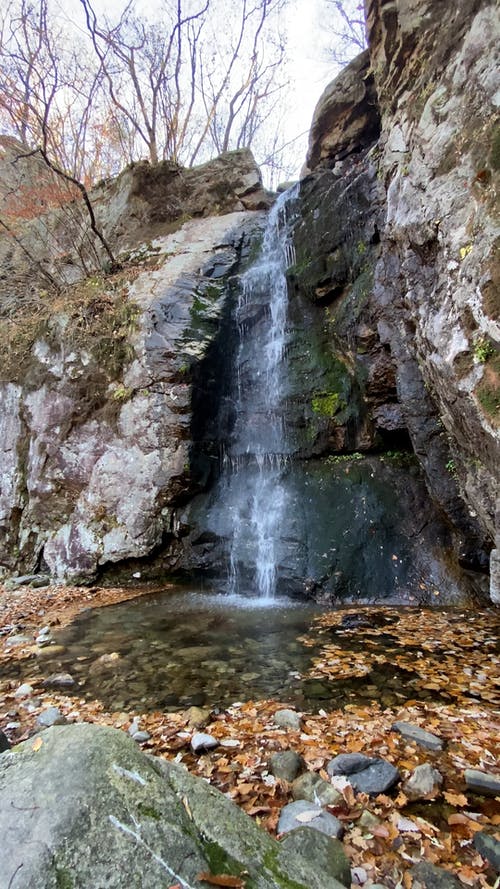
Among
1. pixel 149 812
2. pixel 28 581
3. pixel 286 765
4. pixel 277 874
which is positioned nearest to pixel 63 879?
pixel 149 812

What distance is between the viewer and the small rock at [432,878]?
1.77 metres

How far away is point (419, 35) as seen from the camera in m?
5.38

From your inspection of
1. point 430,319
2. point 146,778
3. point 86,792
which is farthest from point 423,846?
point 430,319

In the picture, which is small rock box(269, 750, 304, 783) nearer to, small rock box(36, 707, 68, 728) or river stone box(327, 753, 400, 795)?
river stone box(327, 753, 400, 795)

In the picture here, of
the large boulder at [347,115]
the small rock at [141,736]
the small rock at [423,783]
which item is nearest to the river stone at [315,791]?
the small rock at [423,783]

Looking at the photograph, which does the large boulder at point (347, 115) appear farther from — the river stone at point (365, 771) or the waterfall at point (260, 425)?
the river stone at point (365, 771)

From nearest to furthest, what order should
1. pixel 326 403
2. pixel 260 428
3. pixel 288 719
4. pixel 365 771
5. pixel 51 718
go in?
1. pixel 365 771
2. pixel 288 719
3. pixel 51 718
4. pixel 326 403
5. pixel 260 428

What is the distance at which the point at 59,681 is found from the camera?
161 inches

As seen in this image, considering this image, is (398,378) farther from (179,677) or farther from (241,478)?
(179,677)

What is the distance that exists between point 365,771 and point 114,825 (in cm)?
174

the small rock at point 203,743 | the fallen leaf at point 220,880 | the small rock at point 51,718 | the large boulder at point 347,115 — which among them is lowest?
the small rock at point 51,718

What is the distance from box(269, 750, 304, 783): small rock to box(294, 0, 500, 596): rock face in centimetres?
216

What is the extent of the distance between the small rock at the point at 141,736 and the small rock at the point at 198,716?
1.04 ft

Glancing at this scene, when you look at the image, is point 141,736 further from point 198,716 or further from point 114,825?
point 114,825
